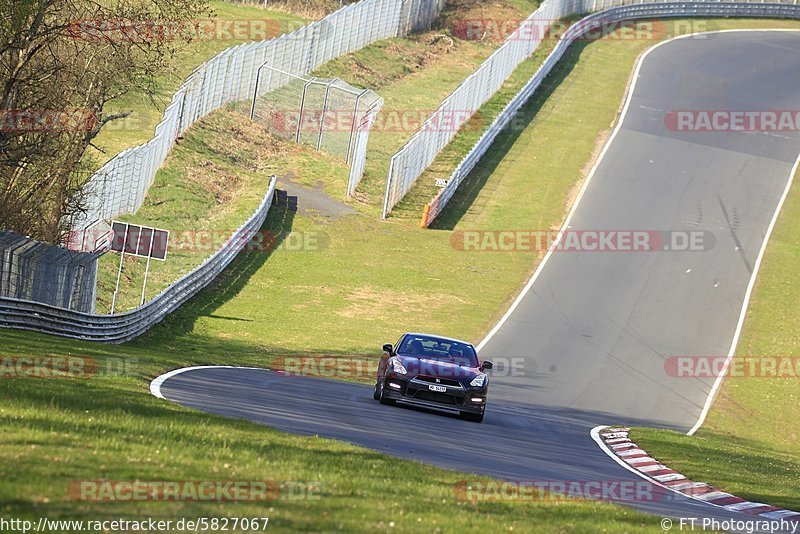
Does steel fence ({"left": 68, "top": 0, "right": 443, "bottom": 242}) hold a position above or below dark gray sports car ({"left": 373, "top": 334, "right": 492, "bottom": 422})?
above

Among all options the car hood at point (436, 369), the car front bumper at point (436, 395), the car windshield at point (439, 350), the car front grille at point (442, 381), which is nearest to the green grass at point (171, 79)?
the car windshield at point (439, 350)

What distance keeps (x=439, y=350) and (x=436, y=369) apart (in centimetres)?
111

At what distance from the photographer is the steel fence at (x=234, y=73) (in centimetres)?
3379

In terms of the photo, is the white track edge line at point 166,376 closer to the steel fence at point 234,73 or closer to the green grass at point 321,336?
the green grass at point 321,336

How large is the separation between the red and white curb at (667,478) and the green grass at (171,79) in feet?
67.3

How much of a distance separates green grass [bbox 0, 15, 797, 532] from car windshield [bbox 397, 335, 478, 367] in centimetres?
456

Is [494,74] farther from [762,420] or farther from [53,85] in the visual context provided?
[53,85]

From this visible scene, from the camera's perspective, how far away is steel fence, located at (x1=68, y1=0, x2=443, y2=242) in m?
33.8

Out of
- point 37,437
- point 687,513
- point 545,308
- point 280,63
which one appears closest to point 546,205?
point 545,308

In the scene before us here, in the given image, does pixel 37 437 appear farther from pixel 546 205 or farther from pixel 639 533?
pixel 546 205

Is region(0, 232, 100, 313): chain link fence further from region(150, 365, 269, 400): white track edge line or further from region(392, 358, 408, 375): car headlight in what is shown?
region(392, 358, 408, 375): car headlight

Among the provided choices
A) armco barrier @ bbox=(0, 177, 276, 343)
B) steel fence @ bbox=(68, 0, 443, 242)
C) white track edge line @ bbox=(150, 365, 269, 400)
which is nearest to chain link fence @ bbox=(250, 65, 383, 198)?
steel fence @ bbox=(68, 0, 443, 242)

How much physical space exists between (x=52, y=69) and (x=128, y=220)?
11.0 m

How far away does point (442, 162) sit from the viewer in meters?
49.0
